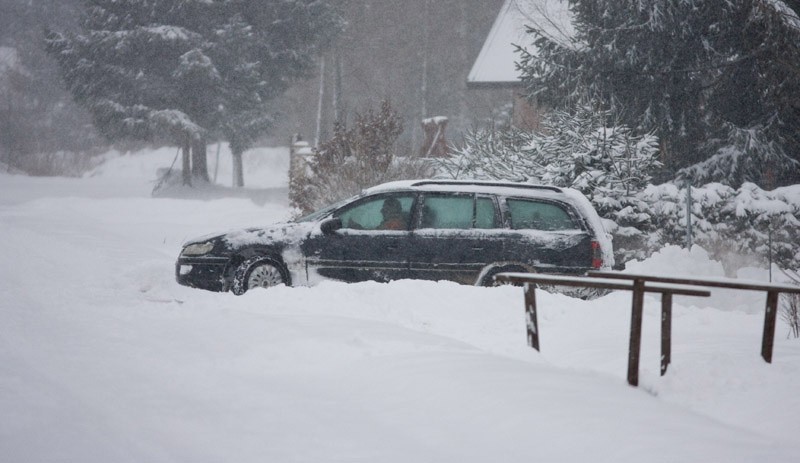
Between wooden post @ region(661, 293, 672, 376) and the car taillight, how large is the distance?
4199 millimetres

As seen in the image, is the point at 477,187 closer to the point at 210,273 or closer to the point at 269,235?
the point at 269,235

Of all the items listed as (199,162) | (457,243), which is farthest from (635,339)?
(199,162)

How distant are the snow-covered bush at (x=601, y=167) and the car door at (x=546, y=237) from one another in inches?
127

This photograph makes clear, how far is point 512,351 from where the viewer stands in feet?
23.3

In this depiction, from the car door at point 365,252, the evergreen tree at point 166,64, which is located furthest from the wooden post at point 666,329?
the evergreen tree at point 166,64

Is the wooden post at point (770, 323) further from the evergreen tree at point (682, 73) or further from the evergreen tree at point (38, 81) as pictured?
the evergreen tree at point (38, 81)

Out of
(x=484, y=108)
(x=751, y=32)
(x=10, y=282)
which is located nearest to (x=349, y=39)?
(x=484, y=108)

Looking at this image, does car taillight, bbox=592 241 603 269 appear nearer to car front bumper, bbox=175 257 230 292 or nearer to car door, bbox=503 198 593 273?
car door, bbox=503 198 593 273

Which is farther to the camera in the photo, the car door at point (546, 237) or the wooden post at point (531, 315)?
the car door at point (546, 237)

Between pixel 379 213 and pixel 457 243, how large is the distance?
41.5 inches

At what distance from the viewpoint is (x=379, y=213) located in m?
10.7

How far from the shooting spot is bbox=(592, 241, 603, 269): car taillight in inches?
412

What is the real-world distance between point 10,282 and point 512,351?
23.9 ft

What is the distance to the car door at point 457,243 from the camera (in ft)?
34.3
